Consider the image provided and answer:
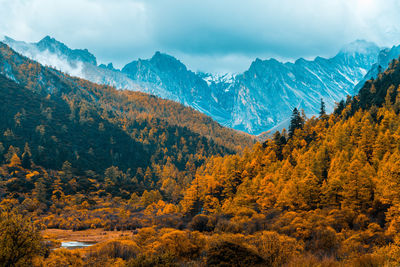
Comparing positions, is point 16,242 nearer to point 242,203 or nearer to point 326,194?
point 326,194

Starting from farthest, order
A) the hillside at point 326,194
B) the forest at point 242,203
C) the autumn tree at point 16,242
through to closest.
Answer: the hillside at point 326,194 → the forest at point 242,203 → the autumn tree at point 16,242

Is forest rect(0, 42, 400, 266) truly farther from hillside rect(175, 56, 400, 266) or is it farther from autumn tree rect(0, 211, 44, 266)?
hillside rect(175, 56, 400, 266)

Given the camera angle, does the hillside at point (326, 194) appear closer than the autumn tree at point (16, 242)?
No

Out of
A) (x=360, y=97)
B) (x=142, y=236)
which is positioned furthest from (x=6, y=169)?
(x=360, y=97)


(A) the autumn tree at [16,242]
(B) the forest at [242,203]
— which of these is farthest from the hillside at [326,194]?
(A) the autumn tree at [16,242]

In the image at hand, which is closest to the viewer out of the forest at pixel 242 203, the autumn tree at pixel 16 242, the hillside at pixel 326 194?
the autumn tree at pixel 16 242

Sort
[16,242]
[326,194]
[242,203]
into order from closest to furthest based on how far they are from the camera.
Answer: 1. [16,242]
2. [326,194]
3. [242,203]

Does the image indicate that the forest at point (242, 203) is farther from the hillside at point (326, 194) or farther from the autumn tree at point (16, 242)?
the hillside at point (326, 194)

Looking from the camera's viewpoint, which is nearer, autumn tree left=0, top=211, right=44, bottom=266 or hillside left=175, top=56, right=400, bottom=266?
autumn tree left=0, top=211, right=44, bottom=266

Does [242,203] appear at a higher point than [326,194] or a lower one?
lower

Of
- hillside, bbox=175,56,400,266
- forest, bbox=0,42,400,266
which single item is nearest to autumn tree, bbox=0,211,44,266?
forest, bbox=0,42,400,266

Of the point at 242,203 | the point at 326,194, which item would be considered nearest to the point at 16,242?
the point at 326,194

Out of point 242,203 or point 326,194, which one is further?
point 242,203

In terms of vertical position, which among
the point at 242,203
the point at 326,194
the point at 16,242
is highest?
the point at 326,194
